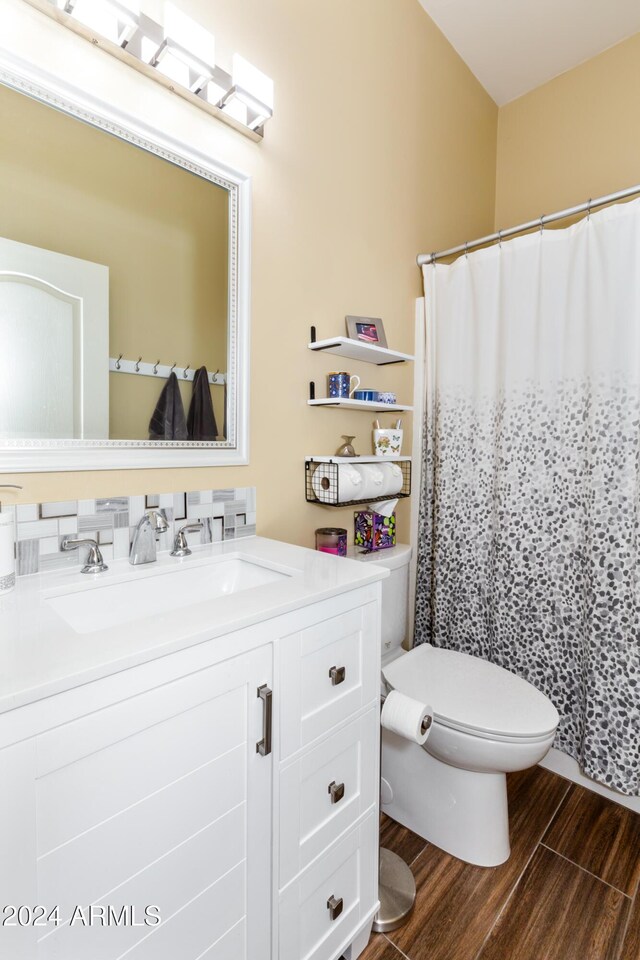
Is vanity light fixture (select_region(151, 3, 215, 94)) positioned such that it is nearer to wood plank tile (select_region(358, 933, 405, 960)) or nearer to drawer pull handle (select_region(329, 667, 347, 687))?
drawer pull handle (select_region(329, 667, 347, 687))

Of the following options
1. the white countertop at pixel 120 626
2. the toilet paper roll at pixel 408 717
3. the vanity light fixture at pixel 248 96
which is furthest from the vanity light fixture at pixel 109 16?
the toilet paper roll at pixel 408 717

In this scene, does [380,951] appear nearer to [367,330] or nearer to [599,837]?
[599,837]

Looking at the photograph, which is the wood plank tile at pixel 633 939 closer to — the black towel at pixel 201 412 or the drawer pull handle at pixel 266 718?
the drawer pull handle at pixel 266 718

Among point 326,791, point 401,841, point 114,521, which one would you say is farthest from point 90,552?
point 401,841

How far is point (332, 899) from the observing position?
1.06 m

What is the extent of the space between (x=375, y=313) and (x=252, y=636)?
141 cm

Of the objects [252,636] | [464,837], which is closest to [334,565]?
[252,636]

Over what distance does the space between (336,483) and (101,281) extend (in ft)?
2.76

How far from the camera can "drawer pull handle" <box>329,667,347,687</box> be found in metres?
1.01

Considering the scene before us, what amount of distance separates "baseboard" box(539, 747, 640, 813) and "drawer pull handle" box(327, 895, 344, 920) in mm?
1079

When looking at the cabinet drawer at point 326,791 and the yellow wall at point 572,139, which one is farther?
the yellow wall at point 572,139

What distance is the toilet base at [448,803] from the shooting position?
141cm

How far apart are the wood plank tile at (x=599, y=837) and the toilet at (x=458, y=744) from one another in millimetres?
224

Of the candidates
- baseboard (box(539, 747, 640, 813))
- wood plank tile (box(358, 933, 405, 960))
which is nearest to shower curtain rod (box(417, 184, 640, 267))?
baseboard (box(539, 747, 640, 813))
